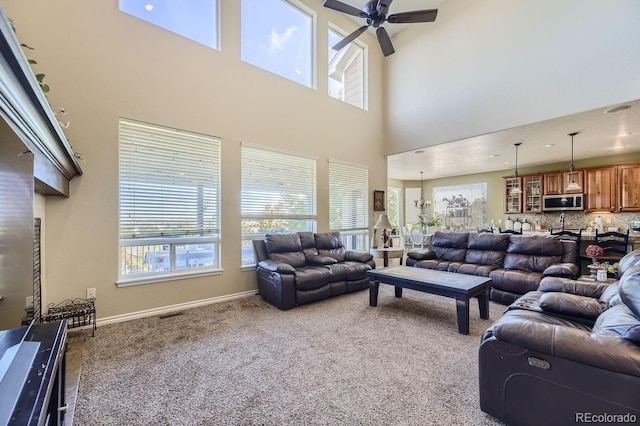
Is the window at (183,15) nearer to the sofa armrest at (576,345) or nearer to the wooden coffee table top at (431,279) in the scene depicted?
the wooden coffee table top at (431,279)

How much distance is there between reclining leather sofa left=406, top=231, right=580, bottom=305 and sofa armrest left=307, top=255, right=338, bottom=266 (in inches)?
61.1

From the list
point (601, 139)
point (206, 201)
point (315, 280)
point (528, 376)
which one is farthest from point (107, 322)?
point (601, 139)

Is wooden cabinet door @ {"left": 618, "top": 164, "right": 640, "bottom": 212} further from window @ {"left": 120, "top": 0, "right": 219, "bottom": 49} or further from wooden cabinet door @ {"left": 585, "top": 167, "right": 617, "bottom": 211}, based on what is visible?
window @ {"left": 120, "top": 0, "right": 219, "bottom": 49}

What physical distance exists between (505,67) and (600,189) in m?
4.59

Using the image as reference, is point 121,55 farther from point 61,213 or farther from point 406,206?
point 406,206

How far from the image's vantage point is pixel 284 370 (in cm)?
224

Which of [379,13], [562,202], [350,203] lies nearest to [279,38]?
[379,13]

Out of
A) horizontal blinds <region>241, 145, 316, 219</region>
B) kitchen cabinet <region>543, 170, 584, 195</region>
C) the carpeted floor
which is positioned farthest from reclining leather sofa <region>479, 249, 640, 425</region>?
kitchen cabinet <region>543, 170, 584, 195</region>

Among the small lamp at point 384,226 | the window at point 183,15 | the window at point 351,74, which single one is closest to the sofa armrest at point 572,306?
the small lamp at point 384,226

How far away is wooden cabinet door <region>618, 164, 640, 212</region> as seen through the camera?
626cm

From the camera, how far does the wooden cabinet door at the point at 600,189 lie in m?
6.52

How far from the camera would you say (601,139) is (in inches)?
210

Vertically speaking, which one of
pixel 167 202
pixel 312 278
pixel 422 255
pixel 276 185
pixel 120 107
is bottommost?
pixel 312 278

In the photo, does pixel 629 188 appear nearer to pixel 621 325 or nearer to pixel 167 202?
pixel 621 325
